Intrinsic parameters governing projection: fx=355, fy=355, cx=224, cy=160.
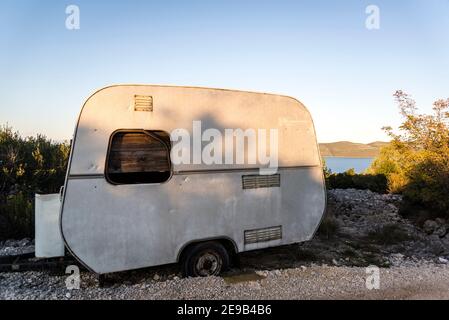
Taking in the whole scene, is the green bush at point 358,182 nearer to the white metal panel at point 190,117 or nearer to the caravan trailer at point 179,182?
the white metal panel at point 190,117

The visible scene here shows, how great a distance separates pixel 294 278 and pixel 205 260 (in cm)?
136

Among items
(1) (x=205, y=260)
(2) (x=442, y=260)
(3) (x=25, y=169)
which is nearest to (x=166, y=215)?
(1) (x=205, y=260)

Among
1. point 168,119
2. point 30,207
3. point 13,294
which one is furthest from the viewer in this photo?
point 30,207

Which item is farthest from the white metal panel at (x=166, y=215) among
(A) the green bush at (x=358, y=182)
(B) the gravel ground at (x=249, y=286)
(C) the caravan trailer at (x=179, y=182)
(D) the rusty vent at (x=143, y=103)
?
(A) the green bush at (x=358, y=182)

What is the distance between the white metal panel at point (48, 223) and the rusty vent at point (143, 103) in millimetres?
1631

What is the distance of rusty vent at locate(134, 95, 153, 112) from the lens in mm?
4773

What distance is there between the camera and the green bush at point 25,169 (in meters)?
8.61

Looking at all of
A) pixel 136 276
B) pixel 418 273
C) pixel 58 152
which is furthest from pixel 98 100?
pixel 58 152

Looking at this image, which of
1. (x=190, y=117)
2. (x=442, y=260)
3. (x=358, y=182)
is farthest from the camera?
(x=358, y=182)

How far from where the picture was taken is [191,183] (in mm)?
5102

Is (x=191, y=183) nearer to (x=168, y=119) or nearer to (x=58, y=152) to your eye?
(x=168, y=119)

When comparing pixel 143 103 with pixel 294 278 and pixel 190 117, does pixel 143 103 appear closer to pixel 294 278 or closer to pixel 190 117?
pixel 190 117

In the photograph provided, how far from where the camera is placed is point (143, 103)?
4812 mm

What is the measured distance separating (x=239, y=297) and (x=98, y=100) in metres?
3.13
